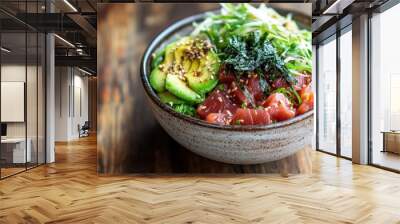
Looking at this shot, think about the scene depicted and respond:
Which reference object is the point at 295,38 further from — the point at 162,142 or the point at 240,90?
the point at 162,142

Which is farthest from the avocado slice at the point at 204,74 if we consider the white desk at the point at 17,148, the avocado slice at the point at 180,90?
the white desk at the point at 17,148

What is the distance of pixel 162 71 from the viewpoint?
5328 millimetres

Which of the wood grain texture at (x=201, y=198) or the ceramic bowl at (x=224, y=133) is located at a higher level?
the ceramic bowl at (x=224, y=133)

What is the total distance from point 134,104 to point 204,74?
1.10 metres

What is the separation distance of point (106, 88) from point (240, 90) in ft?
6.35

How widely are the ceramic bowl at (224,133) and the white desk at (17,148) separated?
6.88 ft

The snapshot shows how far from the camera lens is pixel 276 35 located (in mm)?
5609

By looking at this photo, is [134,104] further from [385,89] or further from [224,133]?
[385,89]

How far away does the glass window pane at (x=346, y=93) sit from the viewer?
7.75m

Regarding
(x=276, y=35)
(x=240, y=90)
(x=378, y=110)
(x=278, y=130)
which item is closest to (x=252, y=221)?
(x=278, y=130)

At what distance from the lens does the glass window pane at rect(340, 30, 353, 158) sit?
775 cm

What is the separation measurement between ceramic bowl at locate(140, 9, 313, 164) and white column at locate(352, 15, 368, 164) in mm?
2006

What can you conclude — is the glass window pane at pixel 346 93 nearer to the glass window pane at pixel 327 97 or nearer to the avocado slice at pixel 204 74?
the glass window pane at pixel 327 97

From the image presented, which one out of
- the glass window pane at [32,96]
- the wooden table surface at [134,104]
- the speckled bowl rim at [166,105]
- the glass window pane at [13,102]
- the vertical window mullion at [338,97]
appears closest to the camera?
the speckled bowl rim at [166,105]
